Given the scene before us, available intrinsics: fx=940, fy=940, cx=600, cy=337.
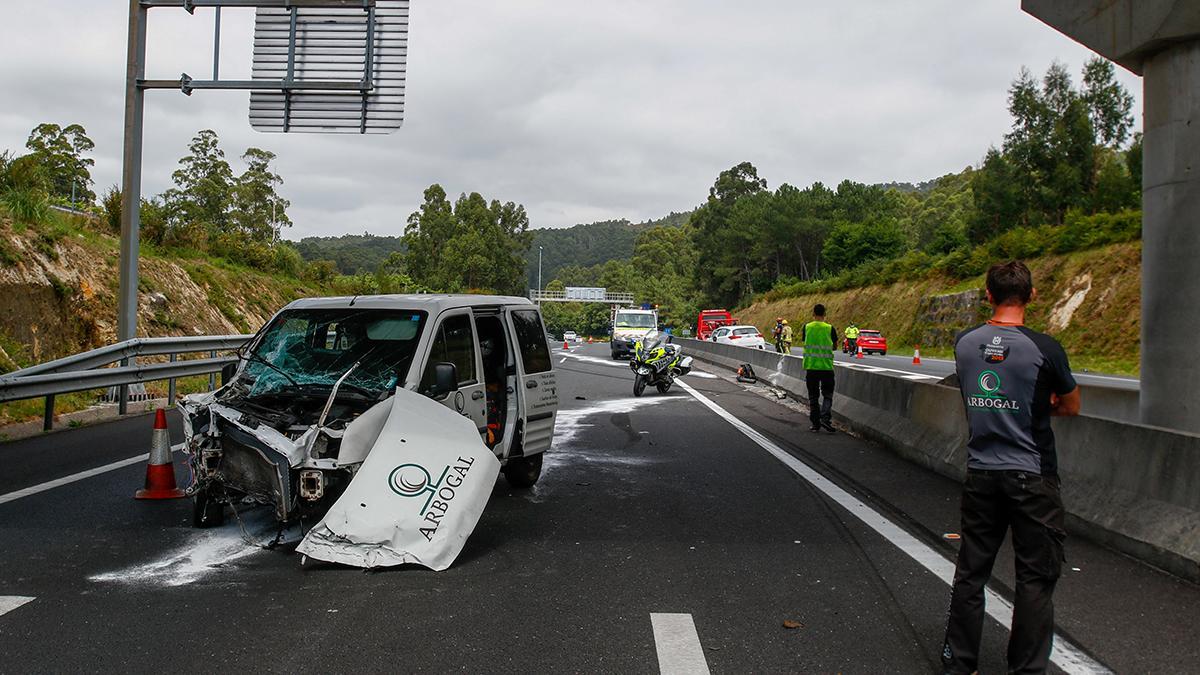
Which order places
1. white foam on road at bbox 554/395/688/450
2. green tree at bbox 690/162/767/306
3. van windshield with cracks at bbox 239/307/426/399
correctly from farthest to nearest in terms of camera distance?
1. green tree at bbox 690/162/767/306
2. white foam on road at bbox 554/395/688/450
3. van windshield with cracks at bbox 239/307/426/399

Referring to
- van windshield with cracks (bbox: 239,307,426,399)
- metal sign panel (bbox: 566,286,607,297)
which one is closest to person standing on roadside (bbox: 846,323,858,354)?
van windshield with cracks (bbox: 239,307,426,399)

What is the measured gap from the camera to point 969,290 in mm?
50250

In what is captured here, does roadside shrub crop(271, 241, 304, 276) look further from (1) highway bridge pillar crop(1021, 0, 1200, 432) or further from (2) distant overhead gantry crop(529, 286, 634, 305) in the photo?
(2) distant overhead gantry crop(529, 286, 634, 305)

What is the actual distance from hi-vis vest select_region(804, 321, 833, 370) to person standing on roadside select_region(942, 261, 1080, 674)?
9.46 meters

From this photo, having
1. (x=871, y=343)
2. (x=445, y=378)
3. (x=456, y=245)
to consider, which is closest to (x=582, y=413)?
(x=445, y=378)

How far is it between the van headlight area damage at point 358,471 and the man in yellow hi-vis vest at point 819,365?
829 cm

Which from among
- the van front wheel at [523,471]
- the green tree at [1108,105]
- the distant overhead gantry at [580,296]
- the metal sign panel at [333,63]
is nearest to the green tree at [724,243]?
the distant overhead gantry at [580,296]

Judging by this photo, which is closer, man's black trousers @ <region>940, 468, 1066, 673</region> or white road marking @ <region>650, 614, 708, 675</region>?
man's black trousers @ <region>940, 468, 1066, 673</region>

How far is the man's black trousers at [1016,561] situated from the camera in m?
3.97

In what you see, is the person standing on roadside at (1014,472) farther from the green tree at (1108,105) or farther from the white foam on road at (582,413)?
the green tree at (1108,105)

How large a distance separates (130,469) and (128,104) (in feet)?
25.9

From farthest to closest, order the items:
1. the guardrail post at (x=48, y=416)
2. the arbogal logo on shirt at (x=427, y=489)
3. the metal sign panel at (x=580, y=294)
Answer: the metal sign panel at (x=580, y=294) → the guardrail post at (x=48, y=416) → the arbogal logo on shirt at (x=427, y=489)

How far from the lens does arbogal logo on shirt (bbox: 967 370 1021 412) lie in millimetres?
4082

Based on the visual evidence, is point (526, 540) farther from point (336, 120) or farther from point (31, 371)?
point (336, 120)
